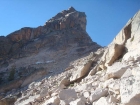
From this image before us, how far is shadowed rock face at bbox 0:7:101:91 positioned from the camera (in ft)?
132

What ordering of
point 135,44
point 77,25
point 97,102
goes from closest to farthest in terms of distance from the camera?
1. point 97,102
2. point 135,44
3. point 77,25

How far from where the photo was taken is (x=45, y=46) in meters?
48.7

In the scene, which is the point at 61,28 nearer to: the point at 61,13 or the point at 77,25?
the point at 77,25

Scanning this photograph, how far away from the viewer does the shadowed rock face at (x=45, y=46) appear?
40.3 meters

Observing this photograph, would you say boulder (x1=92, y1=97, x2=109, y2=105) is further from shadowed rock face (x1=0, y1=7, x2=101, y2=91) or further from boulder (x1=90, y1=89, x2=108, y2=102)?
shadowed rock face (x1=0, y1=7, x2=101, y2=91)

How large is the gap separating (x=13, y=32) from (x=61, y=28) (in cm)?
1282

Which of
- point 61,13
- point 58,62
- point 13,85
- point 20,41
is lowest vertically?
point 13,85

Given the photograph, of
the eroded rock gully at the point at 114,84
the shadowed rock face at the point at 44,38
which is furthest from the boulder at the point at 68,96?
the shadowed rock face at the point at 44,38

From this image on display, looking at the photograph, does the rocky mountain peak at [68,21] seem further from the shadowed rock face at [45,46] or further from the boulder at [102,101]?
the boulder at [102,101]

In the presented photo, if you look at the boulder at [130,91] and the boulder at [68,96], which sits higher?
the boulder at [68,96]

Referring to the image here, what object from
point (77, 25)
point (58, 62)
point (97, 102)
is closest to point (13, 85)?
point (58, 62)

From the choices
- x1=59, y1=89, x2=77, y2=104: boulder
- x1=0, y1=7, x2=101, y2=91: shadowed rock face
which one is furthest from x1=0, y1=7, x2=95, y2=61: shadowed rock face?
x1=59, y1=89, x2=77, y2=104: boulder

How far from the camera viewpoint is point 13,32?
53.8 meters

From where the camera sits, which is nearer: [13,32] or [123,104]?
[123,104]
